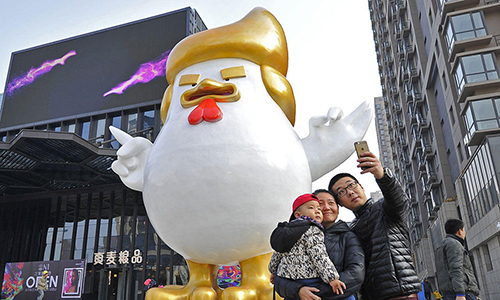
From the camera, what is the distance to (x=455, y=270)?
343 cm

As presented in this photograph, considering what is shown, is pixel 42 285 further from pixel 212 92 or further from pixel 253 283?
pixel 212 92

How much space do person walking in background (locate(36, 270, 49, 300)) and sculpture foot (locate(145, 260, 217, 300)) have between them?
35.9 feet

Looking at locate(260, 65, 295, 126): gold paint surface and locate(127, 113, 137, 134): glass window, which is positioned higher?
locate(127, 113, 137, 134): glass window

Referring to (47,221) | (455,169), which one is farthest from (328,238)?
(455,169)

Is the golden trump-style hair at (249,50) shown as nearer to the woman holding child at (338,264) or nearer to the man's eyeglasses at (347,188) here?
the man's eyeglasses at (347,188)

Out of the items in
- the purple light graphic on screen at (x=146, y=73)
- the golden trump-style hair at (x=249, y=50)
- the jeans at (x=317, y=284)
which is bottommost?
the jeans at (x=317, y=284)

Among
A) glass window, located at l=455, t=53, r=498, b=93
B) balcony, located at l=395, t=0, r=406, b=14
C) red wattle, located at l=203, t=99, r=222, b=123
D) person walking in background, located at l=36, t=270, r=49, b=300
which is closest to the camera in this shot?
red wattle, located at l=203, t=99, r=222, b=123

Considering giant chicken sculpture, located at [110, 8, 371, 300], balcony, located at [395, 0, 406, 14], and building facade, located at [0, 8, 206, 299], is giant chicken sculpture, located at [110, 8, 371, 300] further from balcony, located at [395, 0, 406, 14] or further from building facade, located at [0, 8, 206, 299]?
balcony, located at [395, 0, 406, 14]

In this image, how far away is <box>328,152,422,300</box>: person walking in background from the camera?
7.13 ft

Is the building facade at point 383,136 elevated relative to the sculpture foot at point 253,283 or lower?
elevated

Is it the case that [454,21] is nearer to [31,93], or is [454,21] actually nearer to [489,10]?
[489,10]

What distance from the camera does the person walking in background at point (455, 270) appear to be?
3395mm

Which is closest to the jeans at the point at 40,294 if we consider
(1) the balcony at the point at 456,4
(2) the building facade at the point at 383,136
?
(1) the balcony at the point at 456,4

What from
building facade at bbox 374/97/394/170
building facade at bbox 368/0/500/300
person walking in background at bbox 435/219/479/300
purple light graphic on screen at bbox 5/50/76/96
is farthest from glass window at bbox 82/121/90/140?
building facade at bbox 374/97/394/170
